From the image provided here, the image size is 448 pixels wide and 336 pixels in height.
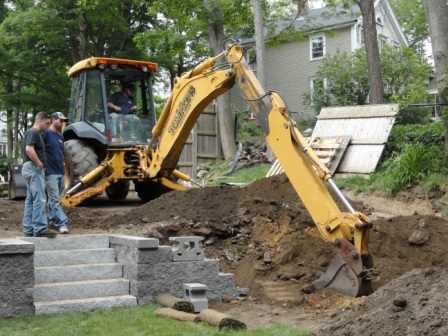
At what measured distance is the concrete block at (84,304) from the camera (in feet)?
22.6

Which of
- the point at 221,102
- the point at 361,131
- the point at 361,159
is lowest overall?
the point at 361,159

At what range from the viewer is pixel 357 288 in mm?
7199

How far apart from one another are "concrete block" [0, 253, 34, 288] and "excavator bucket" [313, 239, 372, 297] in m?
3.23

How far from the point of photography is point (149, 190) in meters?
14.5

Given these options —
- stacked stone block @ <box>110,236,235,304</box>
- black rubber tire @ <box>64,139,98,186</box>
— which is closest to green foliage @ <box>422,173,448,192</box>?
stacked stone block @ <box>110,236,235,304</box>

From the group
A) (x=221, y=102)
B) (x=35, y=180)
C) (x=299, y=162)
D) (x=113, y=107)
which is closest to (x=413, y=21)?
(x=221, y=102)

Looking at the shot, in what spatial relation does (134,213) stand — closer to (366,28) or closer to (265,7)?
(366,28)

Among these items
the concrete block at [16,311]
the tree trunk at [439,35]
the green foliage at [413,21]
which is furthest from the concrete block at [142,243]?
the green foliage at [413,21]

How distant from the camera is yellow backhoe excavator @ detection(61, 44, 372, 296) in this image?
754 centimetres

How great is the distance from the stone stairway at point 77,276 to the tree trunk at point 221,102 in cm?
1414

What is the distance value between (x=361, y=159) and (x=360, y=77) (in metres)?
10.5

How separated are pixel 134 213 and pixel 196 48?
18.4 meters

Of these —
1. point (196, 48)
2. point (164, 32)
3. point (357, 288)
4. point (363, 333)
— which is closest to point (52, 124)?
point (357, 288)

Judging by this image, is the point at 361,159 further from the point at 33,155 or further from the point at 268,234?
the point at 33,155
